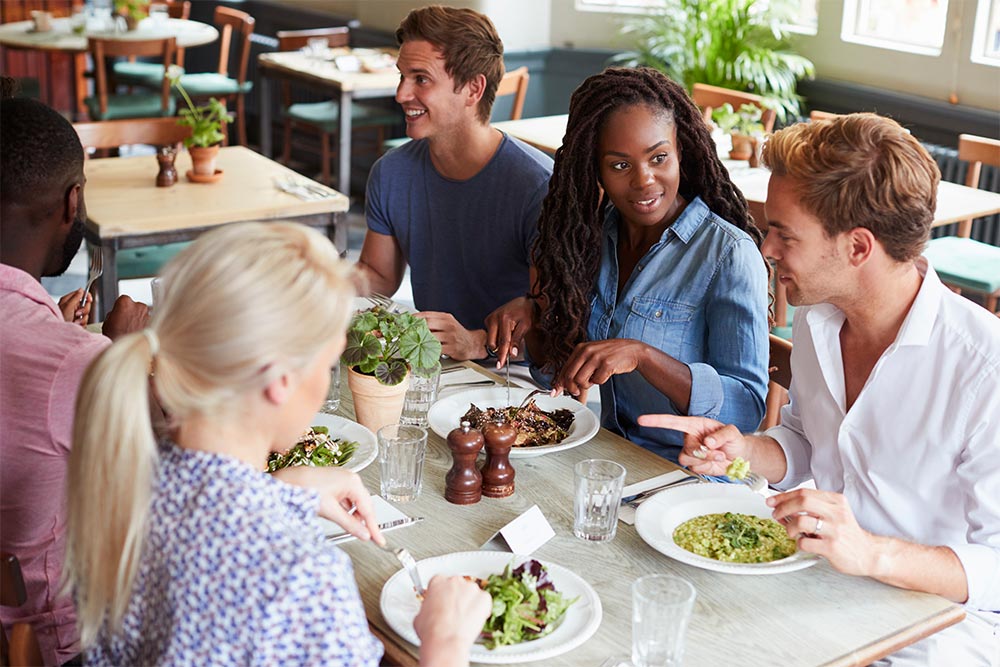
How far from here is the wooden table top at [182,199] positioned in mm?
3446

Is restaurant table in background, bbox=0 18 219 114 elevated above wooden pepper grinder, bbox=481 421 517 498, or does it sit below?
above

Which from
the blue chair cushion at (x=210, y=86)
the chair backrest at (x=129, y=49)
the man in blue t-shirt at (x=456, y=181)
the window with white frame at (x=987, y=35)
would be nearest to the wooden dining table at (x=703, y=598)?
the man in blue t-shirt at (x=456, y=181)

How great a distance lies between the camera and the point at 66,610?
173cm

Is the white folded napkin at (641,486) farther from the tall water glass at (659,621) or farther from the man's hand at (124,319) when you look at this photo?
the man's hand at (124,319)

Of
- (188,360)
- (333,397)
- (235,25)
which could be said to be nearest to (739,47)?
(235,25)

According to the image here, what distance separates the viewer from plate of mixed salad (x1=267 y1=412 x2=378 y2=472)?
1.87 meters

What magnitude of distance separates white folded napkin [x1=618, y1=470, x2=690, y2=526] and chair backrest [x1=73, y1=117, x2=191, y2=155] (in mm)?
2780

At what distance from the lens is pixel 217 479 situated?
1168 mm

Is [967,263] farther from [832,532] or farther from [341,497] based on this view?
[341,497]

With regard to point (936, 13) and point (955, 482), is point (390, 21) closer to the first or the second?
point (936, 13)

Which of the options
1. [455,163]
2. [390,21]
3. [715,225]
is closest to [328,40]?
Result: [390,21]

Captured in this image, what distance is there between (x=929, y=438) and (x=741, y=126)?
3.11 metres

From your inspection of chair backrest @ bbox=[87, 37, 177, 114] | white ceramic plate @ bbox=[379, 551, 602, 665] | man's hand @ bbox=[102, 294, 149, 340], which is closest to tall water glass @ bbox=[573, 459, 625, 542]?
white ceramic plate @ bbox=[379, 551, 602, 665]

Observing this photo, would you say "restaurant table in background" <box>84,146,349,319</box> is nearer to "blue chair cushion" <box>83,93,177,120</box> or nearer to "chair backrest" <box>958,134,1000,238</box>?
"chair backrest" <box>958,134,1000,238</box>
